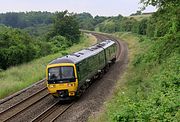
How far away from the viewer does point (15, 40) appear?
4372 centimetres

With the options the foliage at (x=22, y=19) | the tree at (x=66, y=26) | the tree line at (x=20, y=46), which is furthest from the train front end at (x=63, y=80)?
the foliage at (x=22, y=19)

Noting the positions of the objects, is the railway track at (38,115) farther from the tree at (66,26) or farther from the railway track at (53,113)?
the tree at (66,26)

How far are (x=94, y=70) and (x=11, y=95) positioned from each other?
5884mm

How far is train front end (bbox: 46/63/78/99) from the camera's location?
20906 mm

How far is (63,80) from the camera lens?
21.0 m

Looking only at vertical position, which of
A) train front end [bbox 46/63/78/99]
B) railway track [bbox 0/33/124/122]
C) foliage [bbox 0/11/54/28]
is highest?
train front end [bbox 46/63/78/99]

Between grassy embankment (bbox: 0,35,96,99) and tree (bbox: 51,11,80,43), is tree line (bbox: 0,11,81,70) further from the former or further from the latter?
grassy embankment (bbox: 0,35,96,99)

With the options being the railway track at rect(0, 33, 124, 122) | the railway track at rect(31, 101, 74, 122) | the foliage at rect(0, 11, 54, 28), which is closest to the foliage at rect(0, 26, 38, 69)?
the railway track at rect(0, 33, 124, 122)

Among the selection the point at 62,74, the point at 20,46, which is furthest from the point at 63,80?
the point at 20,46

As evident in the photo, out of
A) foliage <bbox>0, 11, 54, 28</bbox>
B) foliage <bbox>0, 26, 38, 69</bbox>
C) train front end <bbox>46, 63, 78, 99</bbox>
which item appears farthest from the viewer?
foliage <bbox>0, 11, 54, 28</bbox>

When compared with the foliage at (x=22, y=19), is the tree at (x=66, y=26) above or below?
above

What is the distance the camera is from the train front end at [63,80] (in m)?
20.9

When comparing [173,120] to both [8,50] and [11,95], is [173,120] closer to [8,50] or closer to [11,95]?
[11,95]

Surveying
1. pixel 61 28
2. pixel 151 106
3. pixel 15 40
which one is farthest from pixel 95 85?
pixel 61 28
